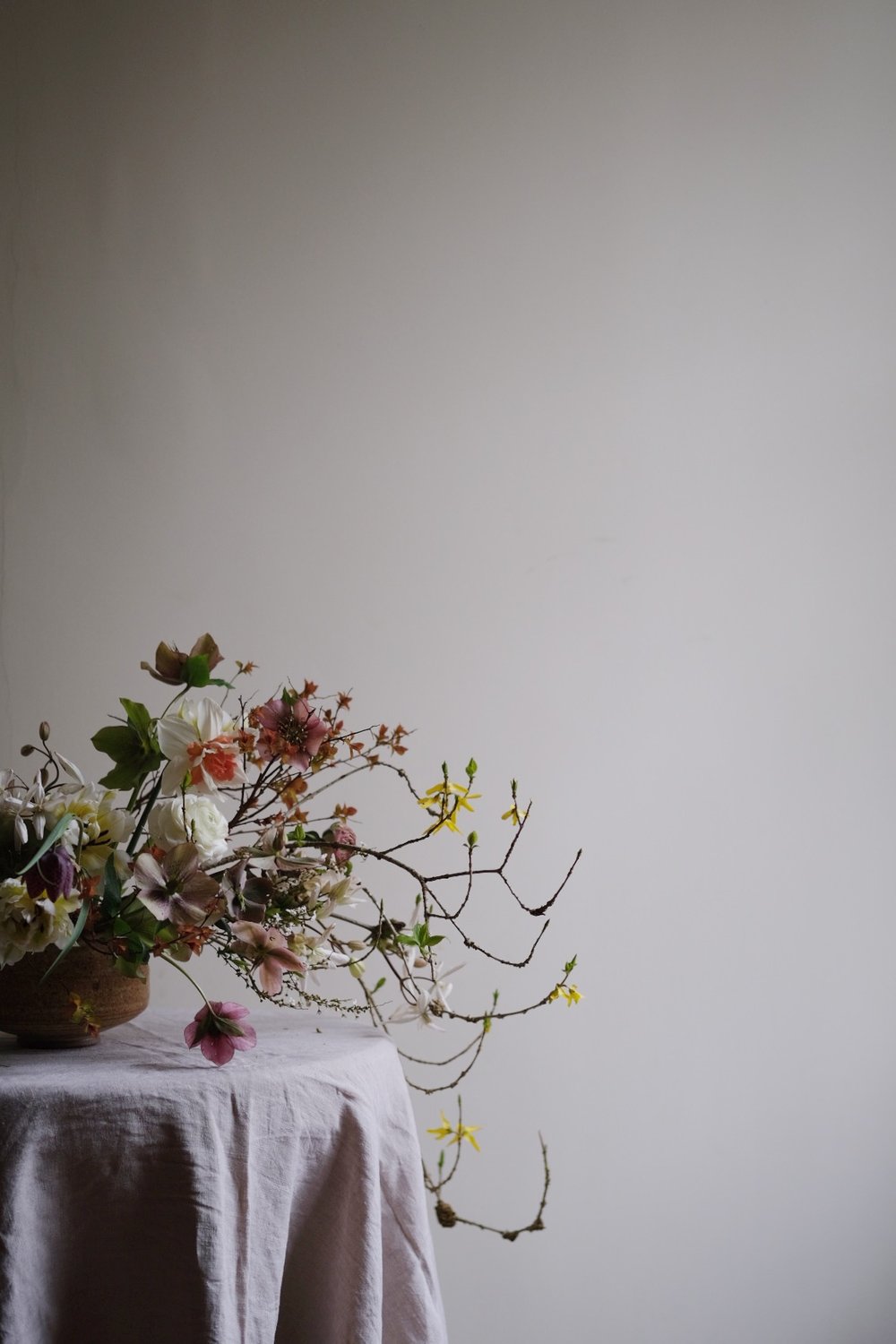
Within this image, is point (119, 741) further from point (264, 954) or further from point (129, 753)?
point (264, 954)

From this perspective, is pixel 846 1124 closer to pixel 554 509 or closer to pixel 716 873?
pixel 716 873

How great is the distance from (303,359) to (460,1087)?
3.89ft

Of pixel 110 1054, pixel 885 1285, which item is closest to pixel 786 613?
pixel 885 1285

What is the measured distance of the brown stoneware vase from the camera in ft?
3.06

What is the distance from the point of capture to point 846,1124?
177 centimetres

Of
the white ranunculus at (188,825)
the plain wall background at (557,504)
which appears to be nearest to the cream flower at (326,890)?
the white ranunculus at (188,825)

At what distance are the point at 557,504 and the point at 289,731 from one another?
925 mm

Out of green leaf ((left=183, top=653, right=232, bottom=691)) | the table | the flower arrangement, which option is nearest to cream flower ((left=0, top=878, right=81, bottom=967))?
the flower arrangement

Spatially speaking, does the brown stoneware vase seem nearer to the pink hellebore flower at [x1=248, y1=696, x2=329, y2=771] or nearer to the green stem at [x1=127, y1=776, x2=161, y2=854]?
the green stem at [x1=127, y1=776, x2=161, y2=854]

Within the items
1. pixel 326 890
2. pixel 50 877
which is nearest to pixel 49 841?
pixel 50 877

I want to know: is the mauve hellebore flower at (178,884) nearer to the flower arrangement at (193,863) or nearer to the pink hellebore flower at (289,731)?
the flower arrangement at (193,863)

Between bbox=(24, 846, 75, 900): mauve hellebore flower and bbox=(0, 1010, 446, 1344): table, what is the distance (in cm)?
15

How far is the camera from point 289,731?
99 centimetres

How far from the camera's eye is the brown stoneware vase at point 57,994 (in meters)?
0.93
